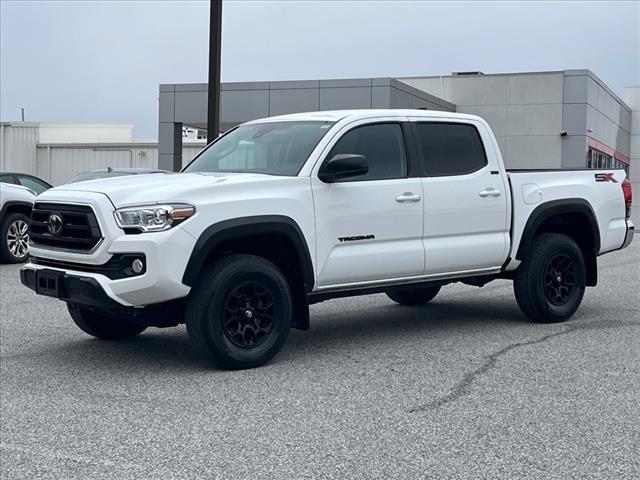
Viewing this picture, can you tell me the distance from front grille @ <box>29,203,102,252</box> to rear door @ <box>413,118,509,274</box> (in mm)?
2805

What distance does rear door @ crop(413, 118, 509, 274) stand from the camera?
800 centimetres

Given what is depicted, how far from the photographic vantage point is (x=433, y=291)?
34.0 ft

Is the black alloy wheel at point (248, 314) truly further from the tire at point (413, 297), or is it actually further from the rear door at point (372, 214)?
the tire at point (413, 297)

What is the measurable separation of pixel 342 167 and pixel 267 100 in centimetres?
2659

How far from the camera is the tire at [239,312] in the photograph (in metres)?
6.66

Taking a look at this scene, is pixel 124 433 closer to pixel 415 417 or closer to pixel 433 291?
pixel 415 417

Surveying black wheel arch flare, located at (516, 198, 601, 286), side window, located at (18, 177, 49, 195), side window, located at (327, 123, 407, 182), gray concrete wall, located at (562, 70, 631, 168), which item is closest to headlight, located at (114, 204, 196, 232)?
side window, located at (327, 123, 407, 182)

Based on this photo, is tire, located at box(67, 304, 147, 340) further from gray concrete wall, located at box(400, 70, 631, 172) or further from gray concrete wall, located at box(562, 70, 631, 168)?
gray concrete wall, located at box(562, 70, 631, 168)

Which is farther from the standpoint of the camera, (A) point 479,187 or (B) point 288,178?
(A) point 479,187

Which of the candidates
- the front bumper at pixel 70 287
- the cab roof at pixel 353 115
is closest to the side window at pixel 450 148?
the cab roof at pixel 353 115

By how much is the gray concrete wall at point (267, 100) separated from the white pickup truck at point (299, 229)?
22.4 m

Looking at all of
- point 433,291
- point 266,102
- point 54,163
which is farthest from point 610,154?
point 433,291

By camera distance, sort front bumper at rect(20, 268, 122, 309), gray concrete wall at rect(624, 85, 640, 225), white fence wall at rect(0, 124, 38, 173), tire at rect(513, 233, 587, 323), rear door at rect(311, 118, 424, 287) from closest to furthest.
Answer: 1. front bumper at rect(20, 268, 122, 309)
2. rear door at rect(311, 118, 424, 287)
3. tire at rect(513, 233, 587, 323)
4. white fence wall at rect(0, 124, 38, 173)
5. gray concrete wall at rect(624, 85, 640, 225)

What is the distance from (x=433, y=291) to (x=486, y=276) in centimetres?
155
